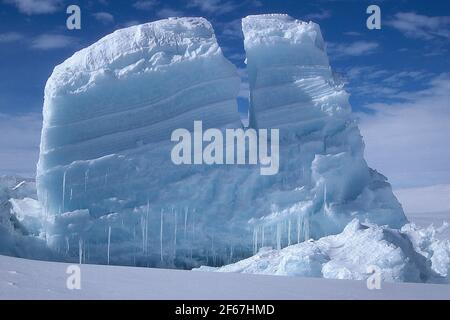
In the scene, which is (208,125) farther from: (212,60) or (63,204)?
(63,204)

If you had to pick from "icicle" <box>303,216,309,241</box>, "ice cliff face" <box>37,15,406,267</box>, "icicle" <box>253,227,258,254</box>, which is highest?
"ice cliff face" <box>37,15,406,267</box>

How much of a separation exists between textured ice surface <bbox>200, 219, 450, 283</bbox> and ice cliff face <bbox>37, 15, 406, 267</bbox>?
7.73 ft

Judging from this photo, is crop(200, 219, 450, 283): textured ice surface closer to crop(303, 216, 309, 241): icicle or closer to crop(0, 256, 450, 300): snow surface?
crop(0, 256, 450, 300): snow surface

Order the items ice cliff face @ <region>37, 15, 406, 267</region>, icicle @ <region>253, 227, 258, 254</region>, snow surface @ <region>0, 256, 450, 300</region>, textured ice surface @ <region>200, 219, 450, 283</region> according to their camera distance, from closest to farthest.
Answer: snow surface @ <region>0, 256, 450, 300</region> → textured ice surface @ <region>200, 219, 450, 283</region> → ice cliff face @ <region>37, 15, 406, 267</region> → icicle @ <region>253, 227, 258, 254</region>

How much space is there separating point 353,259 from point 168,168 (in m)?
6.17

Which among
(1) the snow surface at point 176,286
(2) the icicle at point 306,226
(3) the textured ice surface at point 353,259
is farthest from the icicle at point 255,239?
(1) the snow surface at point 176,286

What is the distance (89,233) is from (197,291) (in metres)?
8.22

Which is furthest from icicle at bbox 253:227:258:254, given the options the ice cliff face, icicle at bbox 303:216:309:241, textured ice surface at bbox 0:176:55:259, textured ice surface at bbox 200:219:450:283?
textured ice surface at bbox 0:176:55:259

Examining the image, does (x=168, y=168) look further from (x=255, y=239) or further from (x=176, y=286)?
(x=176, y=286)

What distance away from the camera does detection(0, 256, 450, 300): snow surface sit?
8117 mm

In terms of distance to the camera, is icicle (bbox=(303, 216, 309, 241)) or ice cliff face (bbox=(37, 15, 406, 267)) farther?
icicle (bbox=(303, 216, 309, 241))

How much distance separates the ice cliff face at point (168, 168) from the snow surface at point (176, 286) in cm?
496

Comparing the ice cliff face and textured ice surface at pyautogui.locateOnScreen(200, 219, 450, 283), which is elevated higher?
the ice cliff face

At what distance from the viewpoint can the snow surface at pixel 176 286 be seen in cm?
812
